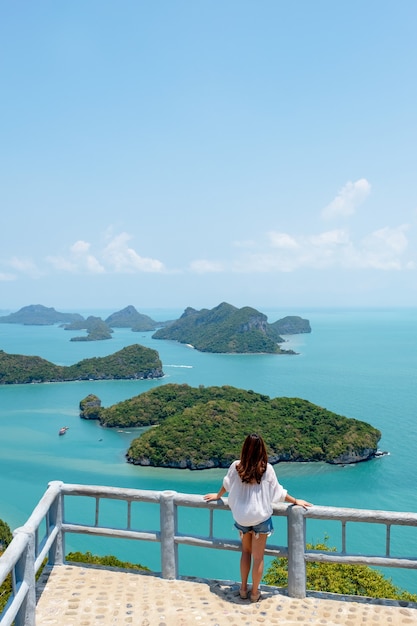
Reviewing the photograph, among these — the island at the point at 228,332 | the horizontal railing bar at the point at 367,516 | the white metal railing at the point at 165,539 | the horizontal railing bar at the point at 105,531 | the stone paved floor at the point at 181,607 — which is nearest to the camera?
the white metal railing at the point at 165,539

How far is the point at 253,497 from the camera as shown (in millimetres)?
5438

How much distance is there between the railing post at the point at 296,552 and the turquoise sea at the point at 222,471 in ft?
77.4

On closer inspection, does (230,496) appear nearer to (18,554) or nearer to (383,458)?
(18,554)

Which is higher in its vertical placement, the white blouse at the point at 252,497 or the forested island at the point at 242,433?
the white blouse at the point at 252,497

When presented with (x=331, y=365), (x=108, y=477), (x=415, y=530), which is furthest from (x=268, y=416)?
(x=331, y=365)

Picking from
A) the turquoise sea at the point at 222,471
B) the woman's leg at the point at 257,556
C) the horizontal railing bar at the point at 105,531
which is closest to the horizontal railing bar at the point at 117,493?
the horizontal railing bar at the point at 105,531

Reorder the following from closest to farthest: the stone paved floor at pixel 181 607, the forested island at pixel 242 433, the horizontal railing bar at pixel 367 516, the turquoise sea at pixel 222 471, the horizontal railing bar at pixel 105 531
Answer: the stone paved floor at pixel 181 607
the horizontal railing bar at pixel 367 516
the horizontal railing bar at pixel 105 531
the turquoise sea at pixel 222 471
the forested island at pixel 242 433

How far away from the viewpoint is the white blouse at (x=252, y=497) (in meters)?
5.43

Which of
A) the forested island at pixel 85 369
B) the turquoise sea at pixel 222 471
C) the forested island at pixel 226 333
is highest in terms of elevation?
the forested island at pixel 226 333

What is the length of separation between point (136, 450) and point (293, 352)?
9454 centimetres

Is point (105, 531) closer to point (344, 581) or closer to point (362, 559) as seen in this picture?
point (362, 559)

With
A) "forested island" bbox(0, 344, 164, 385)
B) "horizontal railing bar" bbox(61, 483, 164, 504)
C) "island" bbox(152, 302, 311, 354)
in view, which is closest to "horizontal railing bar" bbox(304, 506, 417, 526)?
"horizontal railing bar" bbox(61, 483, 164, 504)

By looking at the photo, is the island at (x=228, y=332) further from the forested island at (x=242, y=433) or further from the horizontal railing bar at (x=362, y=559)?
the horizontal railing bar at (x=362, y=559)

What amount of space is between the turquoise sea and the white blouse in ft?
79.9
